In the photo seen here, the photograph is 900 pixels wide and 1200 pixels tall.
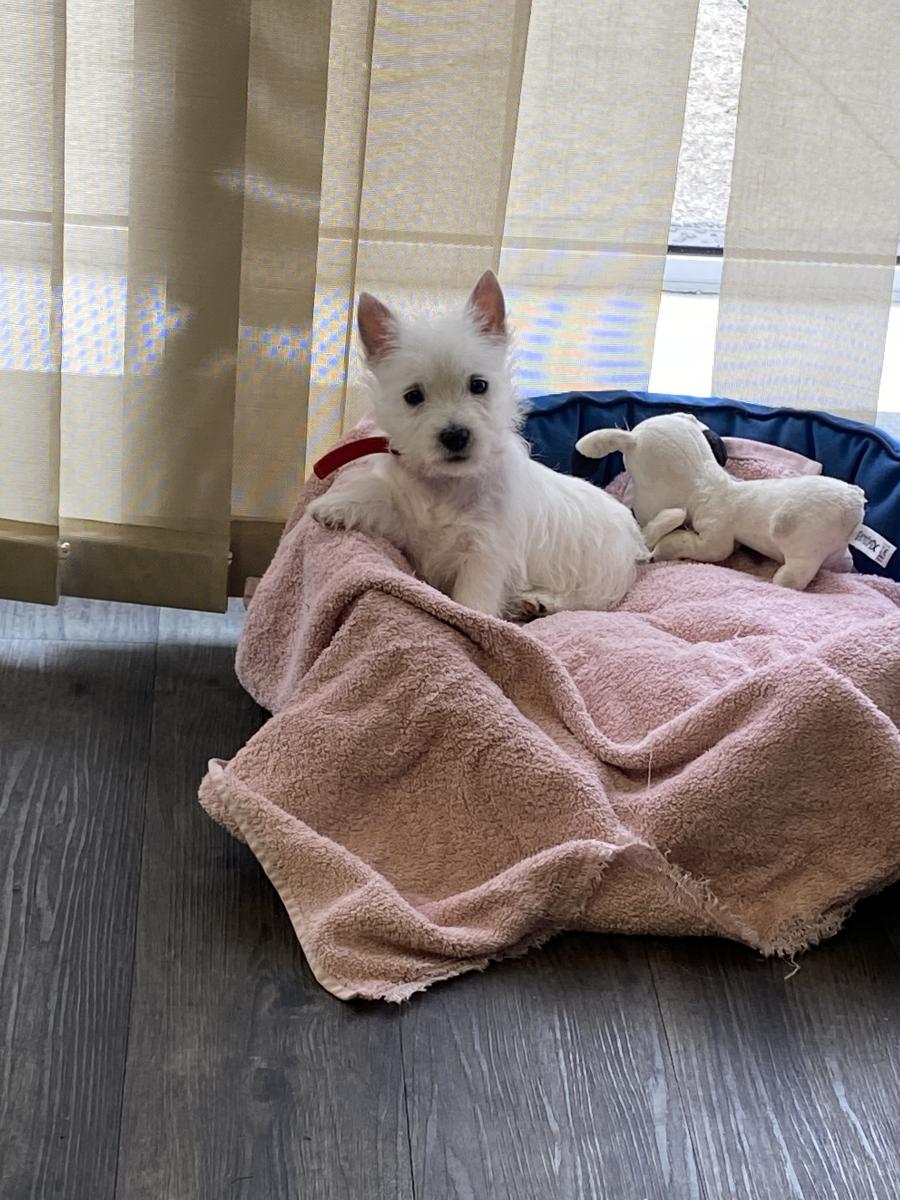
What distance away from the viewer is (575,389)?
264 cm

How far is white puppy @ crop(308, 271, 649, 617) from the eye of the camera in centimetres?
208

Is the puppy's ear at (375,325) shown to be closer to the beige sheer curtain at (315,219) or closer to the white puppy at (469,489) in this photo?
the white puppy at (469,489)

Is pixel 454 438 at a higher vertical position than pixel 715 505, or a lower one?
higher

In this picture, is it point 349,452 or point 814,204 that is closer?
point 349,452

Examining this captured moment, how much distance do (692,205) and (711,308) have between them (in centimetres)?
24

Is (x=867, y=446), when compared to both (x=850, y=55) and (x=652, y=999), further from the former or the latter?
(x=652, y=999)

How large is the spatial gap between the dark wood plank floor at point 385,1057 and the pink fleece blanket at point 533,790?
57 millimetres

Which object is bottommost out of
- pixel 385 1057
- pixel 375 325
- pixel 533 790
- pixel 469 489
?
Answer: pixel 385 1057

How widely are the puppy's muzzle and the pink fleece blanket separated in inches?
7.6

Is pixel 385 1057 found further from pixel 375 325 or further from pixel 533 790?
pixel 375 325

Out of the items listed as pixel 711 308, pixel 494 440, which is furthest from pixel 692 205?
pixel 494 440

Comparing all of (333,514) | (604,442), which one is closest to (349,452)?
(333,514)

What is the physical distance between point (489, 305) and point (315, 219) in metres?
0.39

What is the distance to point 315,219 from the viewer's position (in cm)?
233
